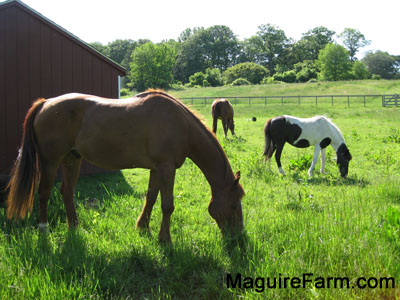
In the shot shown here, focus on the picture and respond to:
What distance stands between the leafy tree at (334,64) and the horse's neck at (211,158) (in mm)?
69459

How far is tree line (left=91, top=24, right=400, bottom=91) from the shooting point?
227ft

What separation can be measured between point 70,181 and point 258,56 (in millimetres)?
95431

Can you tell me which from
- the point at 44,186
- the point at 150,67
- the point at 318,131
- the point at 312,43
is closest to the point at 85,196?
the point at 44,186

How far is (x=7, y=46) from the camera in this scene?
6770 millimetres

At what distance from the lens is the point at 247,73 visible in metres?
70.8

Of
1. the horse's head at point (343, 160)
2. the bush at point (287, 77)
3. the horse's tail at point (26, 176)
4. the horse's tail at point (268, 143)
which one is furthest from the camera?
the bush at point (287, 77)

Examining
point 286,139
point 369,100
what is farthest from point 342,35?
point 286,139

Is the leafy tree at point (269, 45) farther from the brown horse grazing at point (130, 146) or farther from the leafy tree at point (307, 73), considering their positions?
A: the brown horse grazing at point (130, 146)

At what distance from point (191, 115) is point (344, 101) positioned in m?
36.5

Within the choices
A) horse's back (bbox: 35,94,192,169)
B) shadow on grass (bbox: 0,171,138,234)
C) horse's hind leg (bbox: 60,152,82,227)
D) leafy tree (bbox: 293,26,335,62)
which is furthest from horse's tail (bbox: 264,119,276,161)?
leafy tree (bbox: 293,26,335,62)

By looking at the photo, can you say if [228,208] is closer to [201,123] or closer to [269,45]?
[201,123]

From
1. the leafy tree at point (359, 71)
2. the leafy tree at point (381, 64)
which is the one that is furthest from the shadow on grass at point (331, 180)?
the leafy tree at point (381, 64)

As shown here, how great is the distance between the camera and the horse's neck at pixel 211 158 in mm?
4031

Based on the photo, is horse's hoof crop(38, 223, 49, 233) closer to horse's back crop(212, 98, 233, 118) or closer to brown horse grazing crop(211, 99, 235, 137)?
brown horse grazing crop(211, 99, 235, 137)
